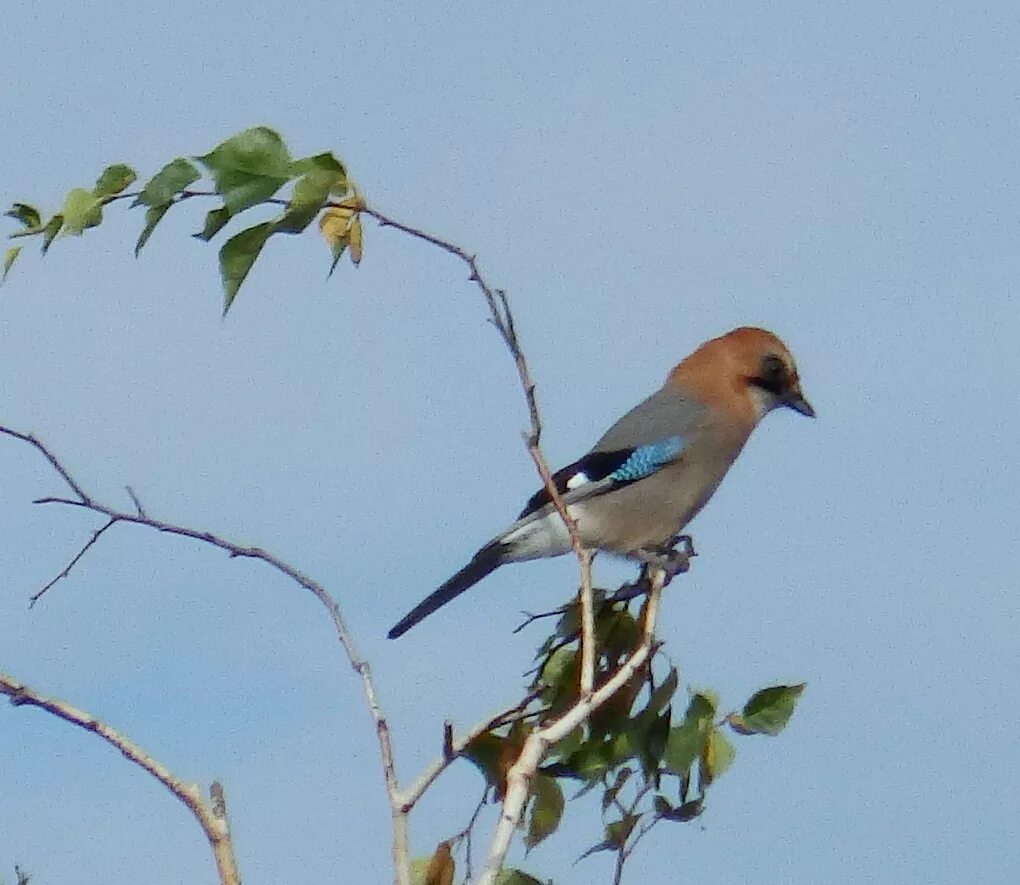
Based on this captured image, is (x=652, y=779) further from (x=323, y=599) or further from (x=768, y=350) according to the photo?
(x=768, y=350)

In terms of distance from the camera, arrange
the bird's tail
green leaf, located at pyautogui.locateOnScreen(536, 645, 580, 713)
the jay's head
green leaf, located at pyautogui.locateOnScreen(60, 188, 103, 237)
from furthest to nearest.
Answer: the jay's head
the bird's tail
green leaf, located at pyautogui.locateOnScreen(536, 645, 580, 713)
green leaf, located at pyautogui.locateOnScreen(60, 188, 103, 237)

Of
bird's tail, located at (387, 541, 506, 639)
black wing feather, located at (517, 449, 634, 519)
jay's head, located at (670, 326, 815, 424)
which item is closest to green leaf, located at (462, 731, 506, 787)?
bird's tail, located at (387, 541, 506, 639)

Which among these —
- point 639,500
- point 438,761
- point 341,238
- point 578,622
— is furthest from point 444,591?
point 438,761

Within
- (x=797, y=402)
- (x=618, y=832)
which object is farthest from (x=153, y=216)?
(x=797, y=402)

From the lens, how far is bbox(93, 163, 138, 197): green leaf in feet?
8.92

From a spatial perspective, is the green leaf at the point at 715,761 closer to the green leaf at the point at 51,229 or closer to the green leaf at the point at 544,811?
the green leaf at the point at 544,811

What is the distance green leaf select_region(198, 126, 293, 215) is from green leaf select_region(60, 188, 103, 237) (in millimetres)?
238

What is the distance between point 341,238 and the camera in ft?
9.50

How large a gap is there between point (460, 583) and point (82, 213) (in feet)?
10.5

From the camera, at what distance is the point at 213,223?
8.47 ft

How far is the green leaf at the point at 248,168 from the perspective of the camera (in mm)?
2564

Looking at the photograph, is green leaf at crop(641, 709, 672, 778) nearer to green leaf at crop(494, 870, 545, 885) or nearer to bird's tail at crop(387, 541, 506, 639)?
green leaf at crop(494, 870, 545, 885)

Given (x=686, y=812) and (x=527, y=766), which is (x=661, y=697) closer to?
(x=686, y=812)

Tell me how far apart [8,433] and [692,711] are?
1237 millimetres
